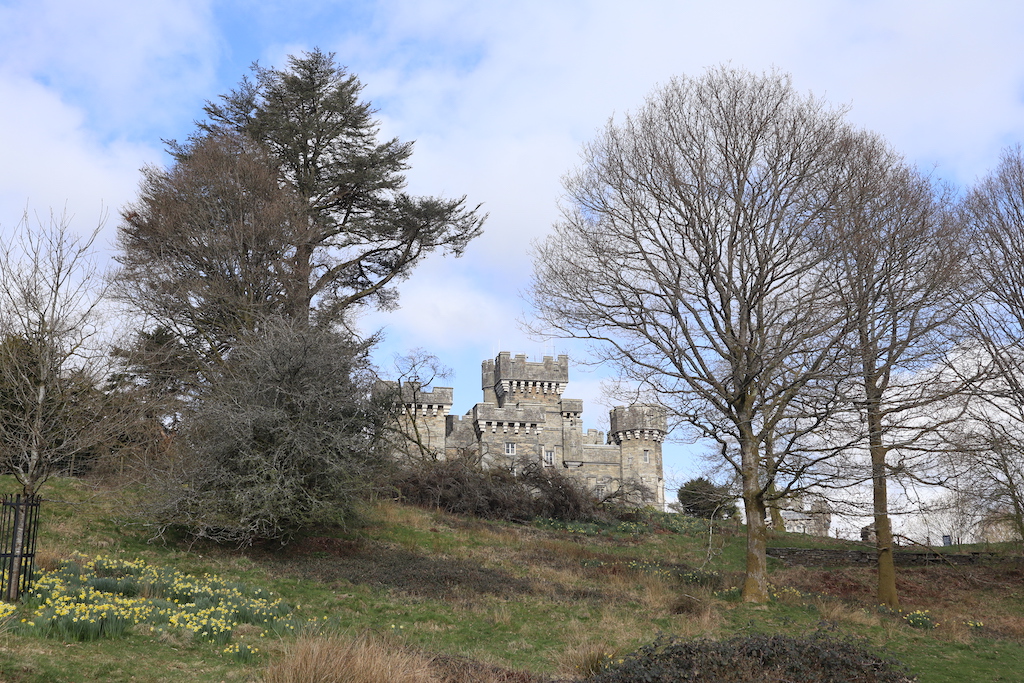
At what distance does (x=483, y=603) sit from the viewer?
13125mm

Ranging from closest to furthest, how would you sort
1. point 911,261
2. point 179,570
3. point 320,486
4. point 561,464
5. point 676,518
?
point 179,570, point 911,261, point 320,486, point 676,518, point 561,464

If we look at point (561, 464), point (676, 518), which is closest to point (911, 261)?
point (676, 518)

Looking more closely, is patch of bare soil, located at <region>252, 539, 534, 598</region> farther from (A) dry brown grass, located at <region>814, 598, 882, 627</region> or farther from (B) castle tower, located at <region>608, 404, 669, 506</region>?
(B) castle tower, located at <region>608, 404, 669, 506</region>

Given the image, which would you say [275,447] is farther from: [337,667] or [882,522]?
[882,522]

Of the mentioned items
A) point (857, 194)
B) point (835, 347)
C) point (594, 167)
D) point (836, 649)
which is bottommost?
point (836, 649)

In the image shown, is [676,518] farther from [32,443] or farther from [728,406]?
[32,443]

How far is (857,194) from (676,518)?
752 inches

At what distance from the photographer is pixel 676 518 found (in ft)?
102

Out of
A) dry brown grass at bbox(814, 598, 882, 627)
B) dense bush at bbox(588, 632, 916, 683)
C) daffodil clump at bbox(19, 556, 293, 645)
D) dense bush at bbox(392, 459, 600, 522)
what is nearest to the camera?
dense bush at bbox(588, 632, 916, 683)

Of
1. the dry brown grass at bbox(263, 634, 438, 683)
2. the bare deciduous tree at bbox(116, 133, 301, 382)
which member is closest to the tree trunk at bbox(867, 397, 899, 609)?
the dry brown grass at bbox(263, 634, 438, 683)

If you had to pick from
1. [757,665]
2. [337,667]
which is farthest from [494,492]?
[337,667]

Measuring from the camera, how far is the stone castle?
34438 mm

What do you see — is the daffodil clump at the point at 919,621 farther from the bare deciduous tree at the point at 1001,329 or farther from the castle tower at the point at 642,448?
the castle tower at the point at 642,448

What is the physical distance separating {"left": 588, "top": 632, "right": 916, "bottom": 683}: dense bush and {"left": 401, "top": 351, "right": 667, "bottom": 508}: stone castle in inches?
800
